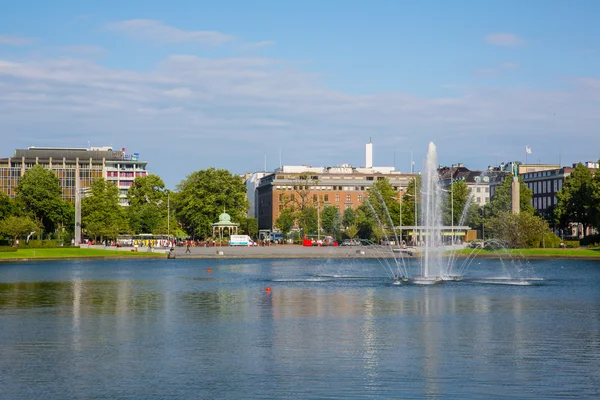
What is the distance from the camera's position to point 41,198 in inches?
6284

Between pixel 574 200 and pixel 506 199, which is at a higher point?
pixel 506 199

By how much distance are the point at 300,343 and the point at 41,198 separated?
13393cm

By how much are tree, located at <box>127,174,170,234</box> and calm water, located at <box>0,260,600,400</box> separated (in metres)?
116

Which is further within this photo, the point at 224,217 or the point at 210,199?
the point at 210,199

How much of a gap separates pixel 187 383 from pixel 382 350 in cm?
908

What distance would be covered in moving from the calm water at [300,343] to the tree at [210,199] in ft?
377

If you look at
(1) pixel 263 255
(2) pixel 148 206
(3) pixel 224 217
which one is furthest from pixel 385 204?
(1) pixel 263 255

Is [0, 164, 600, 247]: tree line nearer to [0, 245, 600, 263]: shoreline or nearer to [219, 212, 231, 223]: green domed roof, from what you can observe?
[219, 212, 231, 223]: green domed roof

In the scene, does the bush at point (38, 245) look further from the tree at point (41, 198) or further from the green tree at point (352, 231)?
the green tree at point (352, 231)

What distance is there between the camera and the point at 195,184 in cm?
18338

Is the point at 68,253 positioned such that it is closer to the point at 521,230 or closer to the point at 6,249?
the point at 6,249

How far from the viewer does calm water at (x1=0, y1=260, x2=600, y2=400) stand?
26.4 m

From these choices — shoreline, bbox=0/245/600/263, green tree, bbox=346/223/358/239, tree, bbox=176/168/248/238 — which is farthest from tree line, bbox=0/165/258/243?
green tree, bbox=346/223/358/239

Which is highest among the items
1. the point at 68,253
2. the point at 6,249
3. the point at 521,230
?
the point at 521,230
